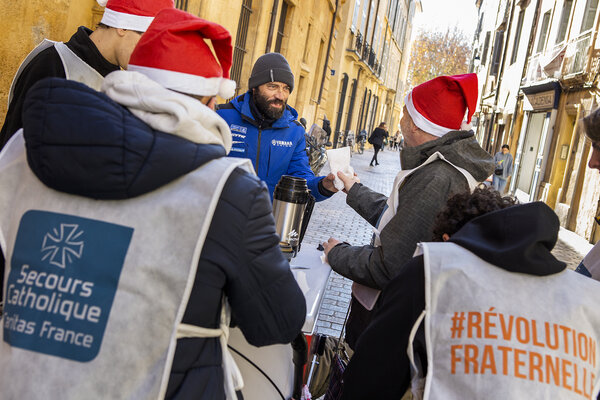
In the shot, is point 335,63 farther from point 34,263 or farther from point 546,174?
point 34,263

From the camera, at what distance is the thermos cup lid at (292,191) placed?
265 cm

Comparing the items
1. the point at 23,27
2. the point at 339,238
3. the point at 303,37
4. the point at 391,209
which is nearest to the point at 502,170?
the point at 303,37

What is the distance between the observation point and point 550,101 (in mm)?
19016

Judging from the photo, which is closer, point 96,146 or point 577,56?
point 96,146

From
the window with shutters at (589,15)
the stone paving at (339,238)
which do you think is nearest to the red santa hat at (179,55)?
the stone paving at (339,238)

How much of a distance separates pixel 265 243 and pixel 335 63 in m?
25.3

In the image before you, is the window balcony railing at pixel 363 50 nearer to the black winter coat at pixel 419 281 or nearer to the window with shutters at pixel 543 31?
the window with shutters at pixel 543 31

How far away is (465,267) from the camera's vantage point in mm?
1630

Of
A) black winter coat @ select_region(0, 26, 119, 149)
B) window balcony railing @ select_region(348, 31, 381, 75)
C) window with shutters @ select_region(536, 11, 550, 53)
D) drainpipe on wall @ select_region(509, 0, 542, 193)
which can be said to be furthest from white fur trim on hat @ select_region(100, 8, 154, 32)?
window balcony railing @ select_region(348, 31, 381, 75)

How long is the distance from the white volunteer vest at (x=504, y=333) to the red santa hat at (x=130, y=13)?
67.2 inches

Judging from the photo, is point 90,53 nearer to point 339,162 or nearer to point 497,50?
point 339,162

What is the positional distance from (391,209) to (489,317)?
3.11 ft

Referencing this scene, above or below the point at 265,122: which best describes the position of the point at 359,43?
above

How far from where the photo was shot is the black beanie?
146 inches
